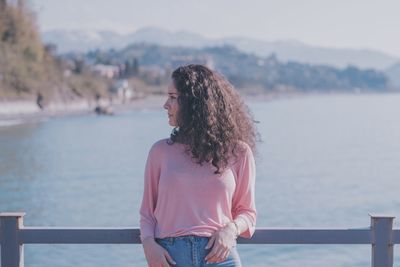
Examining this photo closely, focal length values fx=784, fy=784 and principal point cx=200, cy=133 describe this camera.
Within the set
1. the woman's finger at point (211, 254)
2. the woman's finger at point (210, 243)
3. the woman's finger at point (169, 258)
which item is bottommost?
the woman's finger at point (169, 258)

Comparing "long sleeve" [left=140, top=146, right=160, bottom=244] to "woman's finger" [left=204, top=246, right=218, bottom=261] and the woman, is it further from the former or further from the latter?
"woman's finger" [left=204, top=246, right=218, bottom=261]

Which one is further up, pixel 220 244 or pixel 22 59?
pixel 220 244

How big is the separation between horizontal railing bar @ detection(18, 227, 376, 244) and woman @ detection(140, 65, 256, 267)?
468 mm

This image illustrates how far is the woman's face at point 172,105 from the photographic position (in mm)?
3344

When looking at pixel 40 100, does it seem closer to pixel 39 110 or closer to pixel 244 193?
pixel 39 110

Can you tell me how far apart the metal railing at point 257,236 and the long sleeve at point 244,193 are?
0.42 m

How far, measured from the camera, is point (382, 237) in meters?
3.88

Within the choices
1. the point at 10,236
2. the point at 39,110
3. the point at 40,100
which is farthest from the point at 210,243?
the point at 40,100

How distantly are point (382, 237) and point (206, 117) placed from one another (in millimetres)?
1207

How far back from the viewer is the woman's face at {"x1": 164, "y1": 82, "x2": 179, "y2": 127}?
132 inches

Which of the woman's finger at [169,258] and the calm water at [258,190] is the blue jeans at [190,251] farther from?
the calm water at [258,190]

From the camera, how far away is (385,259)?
3.92m

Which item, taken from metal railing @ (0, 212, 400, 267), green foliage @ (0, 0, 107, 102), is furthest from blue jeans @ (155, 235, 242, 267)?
green foliage @ (0, 0, 107, 102)

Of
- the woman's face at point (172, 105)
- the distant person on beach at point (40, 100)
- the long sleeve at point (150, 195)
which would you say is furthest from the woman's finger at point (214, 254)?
the distant person on beach at point (40, 100)
